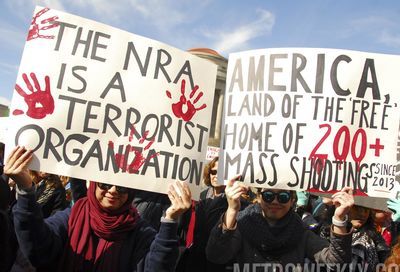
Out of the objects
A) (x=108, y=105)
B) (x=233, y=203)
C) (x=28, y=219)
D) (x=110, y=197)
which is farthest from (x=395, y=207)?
(x=28, y=219)

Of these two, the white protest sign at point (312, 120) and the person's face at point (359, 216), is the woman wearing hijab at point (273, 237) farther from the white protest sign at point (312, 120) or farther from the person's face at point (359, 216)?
the person's face at point (359, 216)

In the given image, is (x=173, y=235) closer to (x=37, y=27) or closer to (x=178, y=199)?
(x=178, y=199)

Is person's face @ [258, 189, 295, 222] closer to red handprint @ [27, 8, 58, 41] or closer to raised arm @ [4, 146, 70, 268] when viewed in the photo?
raised arm @ [4, 146, 70, 268]

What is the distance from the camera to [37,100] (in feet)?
7.17

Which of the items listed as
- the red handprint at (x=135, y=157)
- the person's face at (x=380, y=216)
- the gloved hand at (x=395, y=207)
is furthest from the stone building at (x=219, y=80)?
the red handprint at (x=135, y=157)

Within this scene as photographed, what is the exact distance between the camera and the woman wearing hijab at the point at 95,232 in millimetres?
1989

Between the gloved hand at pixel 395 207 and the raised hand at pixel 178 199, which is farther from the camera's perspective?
the gloved hand at pixel 395 207

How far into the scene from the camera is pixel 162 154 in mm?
2402

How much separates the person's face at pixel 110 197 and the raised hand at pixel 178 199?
0.33m

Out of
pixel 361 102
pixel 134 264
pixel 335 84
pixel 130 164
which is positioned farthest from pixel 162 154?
pixel 361 102

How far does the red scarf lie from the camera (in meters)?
2.13

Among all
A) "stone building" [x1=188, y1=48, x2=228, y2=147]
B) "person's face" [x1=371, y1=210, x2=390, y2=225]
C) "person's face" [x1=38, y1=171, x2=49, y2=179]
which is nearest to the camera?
"person's face" [x1=371, y1=210, x2=390, y2=225]

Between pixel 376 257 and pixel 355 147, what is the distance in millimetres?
999

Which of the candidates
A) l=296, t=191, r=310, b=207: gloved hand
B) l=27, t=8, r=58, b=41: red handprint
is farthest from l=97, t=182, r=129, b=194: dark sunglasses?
l=296, t=191, r=310, b=207: gloved hand
